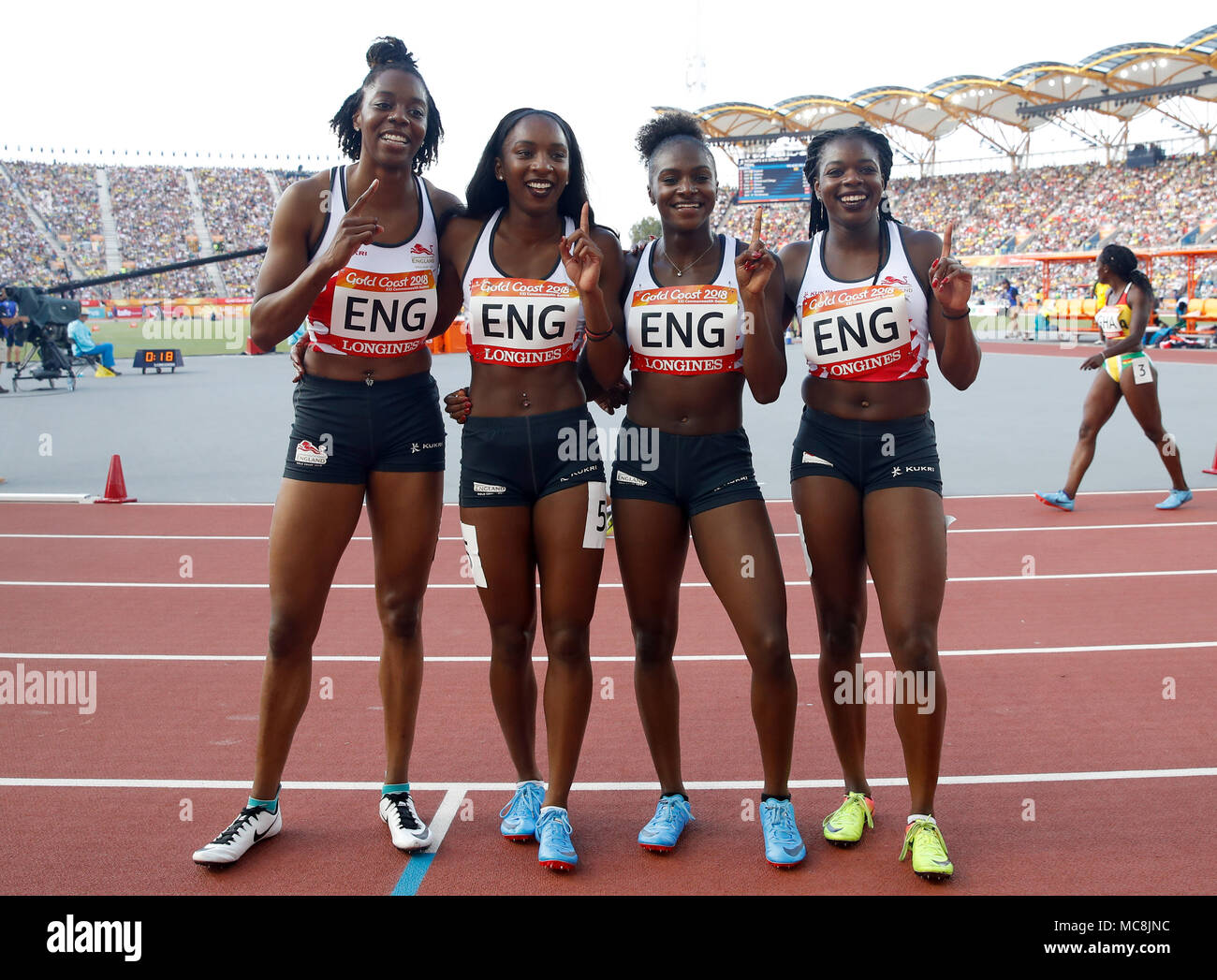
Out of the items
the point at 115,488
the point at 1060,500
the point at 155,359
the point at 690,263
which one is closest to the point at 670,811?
Result: the point at 690,263

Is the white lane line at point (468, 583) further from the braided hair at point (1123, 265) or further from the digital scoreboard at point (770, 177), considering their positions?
the digital scoreboard at point (770, 177)

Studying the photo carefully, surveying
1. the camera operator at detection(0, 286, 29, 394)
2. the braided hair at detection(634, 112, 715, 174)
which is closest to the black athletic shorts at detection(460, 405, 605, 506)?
the braided hair at detection(634, 112, 715, 174)

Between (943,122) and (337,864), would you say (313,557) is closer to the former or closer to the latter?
(337,864)

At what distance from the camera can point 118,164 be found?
59500 millimetres

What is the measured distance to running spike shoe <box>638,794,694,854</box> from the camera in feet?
11.3

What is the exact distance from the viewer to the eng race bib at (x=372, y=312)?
3.52m

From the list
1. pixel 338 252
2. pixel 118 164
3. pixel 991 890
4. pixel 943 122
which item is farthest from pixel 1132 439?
pixel 118 164

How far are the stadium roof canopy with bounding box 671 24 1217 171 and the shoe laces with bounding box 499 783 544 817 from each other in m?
45.1

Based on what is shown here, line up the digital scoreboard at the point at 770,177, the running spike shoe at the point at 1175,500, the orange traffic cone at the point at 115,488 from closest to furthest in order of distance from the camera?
the running spike shoe at the point at 1175,500
the orange traffic cone at the point at 115,488
the digital scoreboard at the point at 770,177

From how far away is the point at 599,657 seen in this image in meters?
5.66

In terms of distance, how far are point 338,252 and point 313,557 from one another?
3.24 ft

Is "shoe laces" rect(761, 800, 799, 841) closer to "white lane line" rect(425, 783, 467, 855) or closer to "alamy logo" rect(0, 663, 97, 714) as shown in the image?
"white lane line" rect(425, 783, 467, 855)

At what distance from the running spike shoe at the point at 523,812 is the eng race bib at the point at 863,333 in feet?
5.56

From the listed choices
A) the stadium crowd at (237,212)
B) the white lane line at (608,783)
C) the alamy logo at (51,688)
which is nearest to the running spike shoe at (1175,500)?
the white lane line at (608,783)
